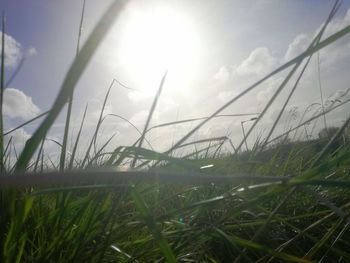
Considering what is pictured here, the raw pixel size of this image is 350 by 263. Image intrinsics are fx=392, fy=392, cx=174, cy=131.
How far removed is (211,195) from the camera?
205 cm

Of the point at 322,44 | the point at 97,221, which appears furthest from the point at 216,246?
the point at 322,44

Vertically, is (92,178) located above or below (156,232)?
above

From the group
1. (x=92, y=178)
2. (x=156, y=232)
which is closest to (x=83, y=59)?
(x=92, y=178)

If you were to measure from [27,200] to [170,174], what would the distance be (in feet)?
1.10

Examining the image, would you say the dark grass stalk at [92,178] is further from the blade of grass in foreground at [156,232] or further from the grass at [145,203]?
the blade of grass in foreground at [156,232]

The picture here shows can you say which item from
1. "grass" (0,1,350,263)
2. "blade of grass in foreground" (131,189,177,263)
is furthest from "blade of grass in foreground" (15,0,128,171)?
"blade of grass in foreground" (131,189,177,263)

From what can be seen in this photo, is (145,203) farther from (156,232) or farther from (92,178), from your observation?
(92,178)

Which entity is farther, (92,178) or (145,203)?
(145,203)

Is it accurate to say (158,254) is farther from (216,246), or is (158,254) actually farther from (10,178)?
(10,178)

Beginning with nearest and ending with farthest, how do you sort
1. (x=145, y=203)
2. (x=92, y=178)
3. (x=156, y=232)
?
(x=92, y=178)
(x=156, y=232)
(x=145, y=203)

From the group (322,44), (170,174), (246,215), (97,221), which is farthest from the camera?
Answer: (246,215)

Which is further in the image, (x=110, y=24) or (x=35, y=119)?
(x=35, y=119)

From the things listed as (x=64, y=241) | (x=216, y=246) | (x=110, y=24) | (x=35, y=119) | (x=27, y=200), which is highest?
(x=35, y=119)

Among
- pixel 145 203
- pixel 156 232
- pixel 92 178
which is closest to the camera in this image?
pixel 92 178
